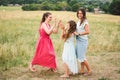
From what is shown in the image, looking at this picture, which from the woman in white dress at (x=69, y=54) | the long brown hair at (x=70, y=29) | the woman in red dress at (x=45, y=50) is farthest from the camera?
the woman in red dress at (x=45, y=50)

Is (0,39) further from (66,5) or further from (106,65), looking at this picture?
(66,5)

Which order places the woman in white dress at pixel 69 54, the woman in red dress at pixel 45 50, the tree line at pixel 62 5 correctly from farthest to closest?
the tree line at pixel 62 5 < the woman in red dress at pixel 45 50 < the woman in white dress at pixel 69 54

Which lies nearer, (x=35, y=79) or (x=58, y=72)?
(x=35, y=79)

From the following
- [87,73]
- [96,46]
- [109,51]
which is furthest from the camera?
[96,46]

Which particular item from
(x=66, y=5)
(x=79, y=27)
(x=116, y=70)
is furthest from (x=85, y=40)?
(x=66, y=5)

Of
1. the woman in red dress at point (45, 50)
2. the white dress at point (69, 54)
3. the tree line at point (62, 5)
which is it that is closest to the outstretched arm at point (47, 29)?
the woman in red dress at point (45, 50)

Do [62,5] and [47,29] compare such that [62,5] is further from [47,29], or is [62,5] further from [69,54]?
[69,54]

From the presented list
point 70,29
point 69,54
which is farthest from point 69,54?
point 70,29

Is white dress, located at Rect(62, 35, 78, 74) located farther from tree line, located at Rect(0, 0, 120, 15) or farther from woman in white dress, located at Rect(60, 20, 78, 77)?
tree line, located at Rect(0, 0, 120, 15)

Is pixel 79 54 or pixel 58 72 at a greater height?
pixel 79 54

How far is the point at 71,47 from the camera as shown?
8008 millimetres

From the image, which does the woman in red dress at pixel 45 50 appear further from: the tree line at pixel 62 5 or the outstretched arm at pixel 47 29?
the tree line at pixel 62 5

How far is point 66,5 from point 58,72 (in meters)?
42.8

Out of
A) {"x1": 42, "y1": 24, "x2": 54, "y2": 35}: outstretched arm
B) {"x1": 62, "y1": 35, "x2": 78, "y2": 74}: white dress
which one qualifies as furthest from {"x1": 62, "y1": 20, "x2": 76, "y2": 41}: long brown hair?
{"x1": 42, "y1": 24, "x2": 54, "y2": 35}: outstretched arm
